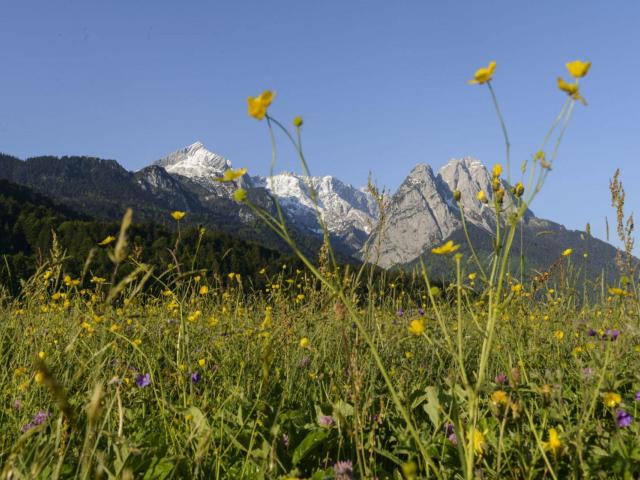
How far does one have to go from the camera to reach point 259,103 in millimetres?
1155

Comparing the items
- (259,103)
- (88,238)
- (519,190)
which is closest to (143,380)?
(259,103)

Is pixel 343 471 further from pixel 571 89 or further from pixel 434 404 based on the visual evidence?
pixel 571 89

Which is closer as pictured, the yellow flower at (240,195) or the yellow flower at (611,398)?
the yellow flower at (240,195)

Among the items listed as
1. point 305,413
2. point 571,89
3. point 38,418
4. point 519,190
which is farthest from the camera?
point 305,413

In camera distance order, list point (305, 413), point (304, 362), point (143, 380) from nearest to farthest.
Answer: point (305, 413) < point (143, 380) < point (304, 362)

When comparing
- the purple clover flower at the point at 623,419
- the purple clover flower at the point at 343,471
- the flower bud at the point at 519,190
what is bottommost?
the purple clover flower at the point at 343,471

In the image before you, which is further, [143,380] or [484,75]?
[143,380]

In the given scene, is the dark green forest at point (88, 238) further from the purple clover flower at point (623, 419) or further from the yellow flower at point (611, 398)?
the yellow flower at point (611, 398)

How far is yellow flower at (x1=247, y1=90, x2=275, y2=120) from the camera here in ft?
3.78

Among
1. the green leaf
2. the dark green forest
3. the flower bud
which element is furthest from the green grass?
the dark green forest

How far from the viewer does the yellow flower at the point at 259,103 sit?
1.15m

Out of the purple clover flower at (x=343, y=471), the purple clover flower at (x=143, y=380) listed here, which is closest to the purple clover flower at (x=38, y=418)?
the purple clover flower at (x=143, y=380)

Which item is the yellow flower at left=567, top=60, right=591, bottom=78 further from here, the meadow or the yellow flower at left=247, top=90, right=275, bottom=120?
the yellow flower at left=247, top=90, right=275, bottom=120

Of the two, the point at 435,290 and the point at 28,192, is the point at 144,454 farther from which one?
the point at 28,192
